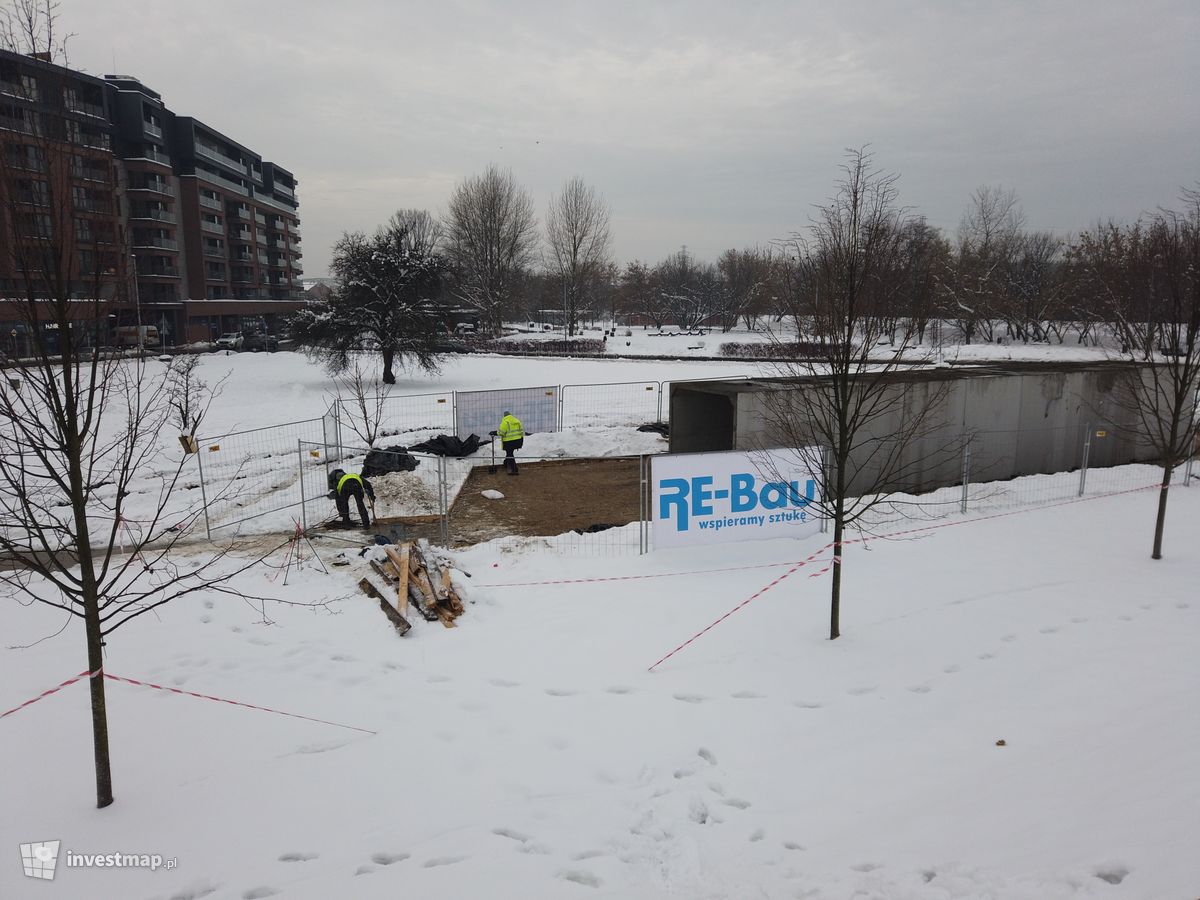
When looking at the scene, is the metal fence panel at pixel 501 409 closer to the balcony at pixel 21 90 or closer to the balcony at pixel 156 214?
the balcony at pixel 21 90

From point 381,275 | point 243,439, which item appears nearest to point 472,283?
point 381,275

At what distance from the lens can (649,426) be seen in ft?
76.4

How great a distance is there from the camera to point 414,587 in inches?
398

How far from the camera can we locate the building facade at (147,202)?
5277 millimetres

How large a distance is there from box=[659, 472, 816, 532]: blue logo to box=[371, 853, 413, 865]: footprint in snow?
277 inches

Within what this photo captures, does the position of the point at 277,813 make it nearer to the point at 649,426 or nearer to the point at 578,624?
the point at 578,624

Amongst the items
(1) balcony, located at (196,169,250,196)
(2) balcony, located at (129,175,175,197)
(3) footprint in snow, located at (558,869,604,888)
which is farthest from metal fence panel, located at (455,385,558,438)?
(1) balcony, located at (196,169,250,196)

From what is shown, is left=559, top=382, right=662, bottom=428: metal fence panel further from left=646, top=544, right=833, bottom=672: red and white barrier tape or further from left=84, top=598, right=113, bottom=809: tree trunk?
left=84, top=598, right=113, bottom=809: tree trunk

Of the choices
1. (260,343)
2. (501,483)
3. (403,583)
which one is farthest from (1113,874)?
(260,343)

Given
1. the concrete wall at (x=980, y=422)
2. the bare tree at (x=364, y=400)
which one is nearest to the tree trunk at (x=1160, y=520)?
the concrete wall at (x=980, y=422)

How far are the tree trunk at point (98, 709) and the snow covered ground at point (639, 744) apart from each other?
A: 6.7 inches

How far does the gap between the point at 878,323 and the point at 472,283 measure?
2914 inches

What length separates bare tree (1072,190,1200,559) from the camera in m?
11.9

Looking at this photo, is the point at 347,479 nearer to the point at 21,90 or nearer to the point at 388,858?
the point at 21,90
